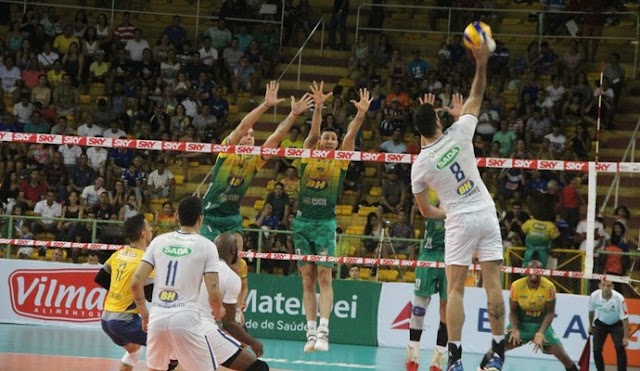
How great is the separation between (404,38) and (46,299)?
11.7 m

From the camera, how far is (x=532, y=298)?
17.0m

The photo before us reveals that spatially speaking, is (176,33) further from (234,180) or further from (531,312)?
(234,180)

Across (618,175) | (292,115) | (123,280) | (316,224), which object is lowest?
(123,280)

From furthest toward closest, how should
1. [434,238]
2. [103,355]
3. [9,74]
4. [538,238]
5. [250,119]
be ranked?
1. [9,74]
2. [538,238]
3. [103,355]
4. [434,238]
5. [250,119]

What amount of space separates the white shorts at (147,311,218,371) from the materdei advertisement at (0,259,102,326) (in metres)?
11.5

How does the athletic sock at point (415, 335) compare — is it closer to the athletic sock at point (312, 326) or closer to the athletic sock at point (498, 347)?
the athletic sock at point (312, 326)

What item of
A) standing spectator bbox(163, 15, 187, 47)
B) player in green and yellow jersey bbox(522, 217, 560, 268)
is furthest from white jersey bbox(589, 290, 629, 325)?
standing spectator bbox(163, 15, 187, 47)

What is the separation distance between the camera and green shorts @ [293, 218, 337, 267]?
14.0 m

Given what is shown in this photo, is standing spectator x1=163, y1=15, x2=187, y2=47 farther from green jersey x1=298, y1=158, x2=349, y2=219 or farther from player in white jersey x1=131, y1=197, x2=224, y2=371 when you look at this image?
player in white jersey x1=131, y1=197, x2=224, y2=371

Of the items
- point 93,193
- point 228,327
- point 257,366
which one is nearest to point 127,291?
point 228,327

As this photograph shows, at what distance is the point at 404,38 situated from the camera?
93.4 ft

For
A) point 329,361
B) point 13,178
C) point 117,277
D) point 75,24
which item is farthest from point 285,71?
point 117,277

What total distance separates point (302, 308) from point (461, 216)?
420 inches

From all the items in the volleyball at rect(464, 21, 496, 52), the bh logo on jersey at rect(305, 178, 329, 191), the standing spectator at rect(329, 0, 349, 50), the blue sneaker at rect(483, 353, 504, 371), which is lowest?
the blue sneaker at rect(483, 353, 504, 371)
